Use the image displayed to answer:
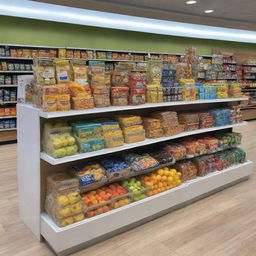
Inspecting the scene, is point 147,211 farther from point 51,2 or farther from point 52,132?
point 51,2

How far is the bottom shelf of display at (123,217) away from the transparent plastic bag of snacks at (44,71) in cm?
122

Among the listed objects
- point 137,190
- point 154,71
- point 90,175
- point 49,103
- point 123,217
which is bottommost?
point 123,217

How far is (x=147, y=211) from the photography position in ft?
9.14

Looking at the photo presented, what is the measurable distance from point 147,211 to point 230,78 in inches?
343

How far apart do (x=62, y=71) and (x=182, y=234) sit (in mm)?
1951

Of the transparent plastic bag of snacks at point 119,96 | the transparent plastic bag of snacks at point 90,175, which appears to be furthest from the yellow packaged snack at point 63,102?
the transparent plastic bag of snacks at point 90,175

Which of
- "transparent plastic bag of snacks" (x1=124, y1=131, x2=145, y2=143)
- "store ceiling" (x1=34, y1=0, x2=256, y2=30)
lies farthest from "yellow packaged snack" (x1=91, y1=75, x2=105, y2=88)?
"store ceiling" (x1=34, y1=0, x2=256, y2=30)

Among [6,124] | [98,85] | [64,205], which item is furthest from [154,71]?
[6,124]

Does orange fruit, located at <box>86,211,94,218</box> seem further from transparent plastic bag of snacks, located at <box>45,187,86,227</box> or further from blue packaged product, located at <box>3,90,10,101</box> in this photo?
blue packaged product, located at <box>3,90,10,101</box>

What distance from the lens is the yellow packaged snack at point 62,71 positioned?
236cm

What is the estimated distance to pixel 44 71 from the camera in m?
2.28

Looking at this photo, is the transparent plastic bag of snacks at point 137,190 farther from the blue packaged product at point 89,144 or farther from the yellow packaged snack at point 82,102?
the yellow packaged snack at point 82,102

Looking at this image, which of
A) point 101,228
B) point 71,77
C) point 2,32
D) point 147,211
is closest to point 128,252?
point 101,228

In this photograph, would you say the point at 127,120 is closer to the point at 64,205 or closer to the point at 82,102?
the point at 82,102
